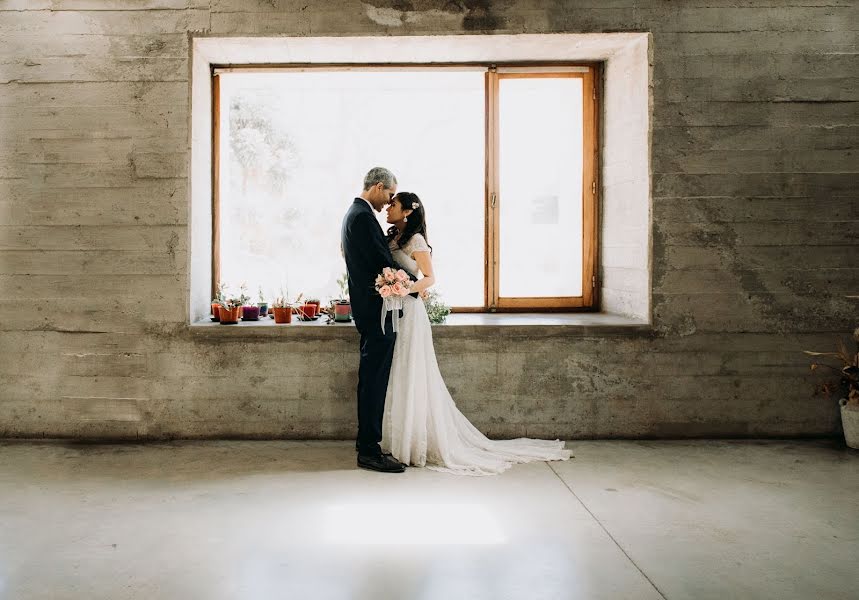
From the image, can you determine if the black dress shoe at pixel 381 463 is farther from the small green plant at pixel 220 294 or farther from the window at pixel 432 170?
the small green plant at pixel 220 294

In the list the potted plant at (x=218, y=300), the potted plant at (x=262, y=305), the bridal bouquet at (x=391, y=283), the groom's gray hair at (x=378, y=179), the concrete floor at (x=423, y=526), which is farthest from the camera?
the potted plant at (x=262, y=305)

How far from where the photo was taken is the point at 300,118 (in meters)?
5.96

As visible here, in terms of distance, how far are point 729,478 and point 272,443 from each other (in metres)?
3.34

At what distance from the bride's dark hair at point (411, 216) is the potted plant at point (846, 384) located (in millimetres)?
3303

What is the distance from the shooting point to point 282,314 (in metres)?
5.43

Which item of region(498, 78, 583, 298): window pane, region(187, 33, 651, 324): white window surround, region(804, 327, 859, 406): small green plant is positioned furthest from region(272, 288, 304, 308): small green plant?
region(804, 327, 859, 406): small green plant

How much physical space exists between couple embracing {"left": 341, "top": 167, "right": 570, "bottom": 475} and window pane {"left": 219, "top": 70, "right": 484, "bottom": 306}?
51.6 inches

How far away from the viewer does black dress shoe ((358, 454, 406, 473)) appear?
445cm

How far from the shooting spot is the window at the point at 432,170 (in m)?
5.93

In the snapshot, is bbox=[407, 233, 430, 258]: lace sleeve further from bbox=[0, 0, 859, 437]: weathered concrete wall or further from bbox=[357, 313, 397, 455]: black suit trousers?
bbox=[0, 0, 859, 437]: weathered concrete wall

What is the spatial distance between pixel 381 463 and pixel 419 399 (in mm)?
507

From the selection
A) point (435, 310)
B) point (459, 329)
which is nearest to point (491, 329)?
point (459, 329)

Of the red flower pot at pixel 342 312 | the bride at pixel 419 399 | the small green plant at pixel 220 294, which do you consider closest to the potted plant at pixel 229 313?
the small green plant at pixel 220 294

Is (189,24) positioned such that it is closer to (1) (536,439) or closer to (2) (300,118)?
(2) (300,118)
